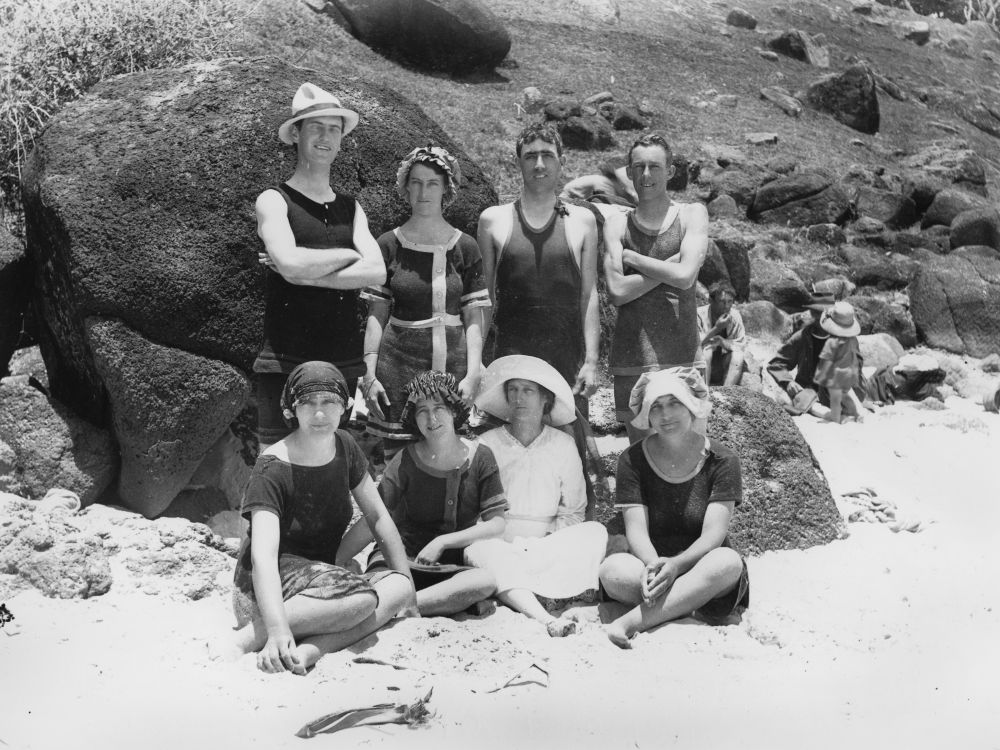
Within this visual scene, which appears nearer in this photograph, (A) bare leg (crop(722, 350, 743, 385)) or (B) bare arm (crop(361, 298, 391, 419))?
(B) bare arm (crop(361, 298, 391, 419))

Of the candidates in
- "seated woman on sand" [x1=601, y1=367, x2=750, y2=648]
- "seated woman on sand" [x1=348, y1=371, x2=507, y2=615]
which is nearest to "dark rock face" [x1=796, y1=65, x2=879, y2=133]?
"seated woman on sand" [x1=601, y1=367, x2=750, y2=648]

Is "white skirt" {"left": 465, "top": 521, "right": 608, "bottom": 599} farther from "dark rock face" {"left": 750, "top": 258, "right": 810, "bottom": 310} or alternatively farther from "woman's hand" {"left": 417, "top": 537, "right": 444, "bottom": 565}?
"dark rock face" {"left": 750, "top": 258, "right": 810, "bottom": 310}

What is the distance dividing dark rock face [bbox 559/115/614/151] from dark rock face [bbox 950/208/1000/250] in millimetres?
4696

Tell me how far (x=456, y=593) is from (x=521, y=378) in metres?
0.95

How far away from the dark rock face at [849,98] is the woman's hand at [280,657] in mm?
17061

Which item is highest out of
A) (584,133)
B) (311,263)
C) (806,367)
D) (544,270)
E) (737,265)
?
(311,263)

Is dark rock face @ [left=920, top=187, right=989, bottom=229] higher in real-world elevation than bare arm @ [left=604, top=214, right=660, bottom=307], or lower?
lower

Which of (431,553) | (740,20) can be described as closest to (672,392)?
(431,553)

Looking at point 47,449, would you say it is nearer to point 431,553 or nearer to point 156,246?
point 156,246

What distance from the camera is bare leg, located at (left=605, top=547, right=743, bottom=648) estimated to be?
13.2 feet

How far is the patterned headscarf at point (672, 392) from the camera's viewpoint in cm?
422

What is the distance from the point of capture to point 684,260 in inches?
188

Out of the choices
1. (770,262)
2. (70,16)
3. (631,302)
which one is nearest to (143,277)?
(631,302)

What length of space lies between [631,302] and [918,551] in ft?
5.76
